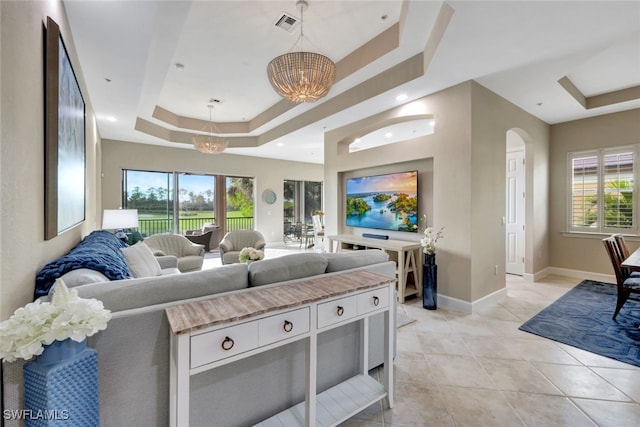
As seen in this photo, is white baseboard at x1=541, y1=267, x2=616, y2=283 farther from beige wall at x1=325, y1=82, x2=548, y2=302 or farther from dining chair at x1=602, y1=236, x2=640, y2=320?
beige wall at x1=325, y1=82, x2=548, y2=302

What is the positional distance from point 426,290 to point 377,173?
7.11 ft

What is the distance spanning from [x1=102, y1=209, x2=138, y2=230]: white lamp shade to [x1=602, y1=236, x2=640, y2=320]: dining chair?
239 inches

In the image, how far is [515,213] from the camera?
203 inches

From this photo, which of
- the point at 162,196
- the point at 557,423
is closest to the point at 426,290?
the point at 557,423

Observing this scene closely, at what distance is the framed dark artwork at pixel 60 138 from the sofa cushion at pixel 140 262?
0.49 meters

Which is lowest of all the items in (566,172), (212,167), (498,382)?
(498,382)

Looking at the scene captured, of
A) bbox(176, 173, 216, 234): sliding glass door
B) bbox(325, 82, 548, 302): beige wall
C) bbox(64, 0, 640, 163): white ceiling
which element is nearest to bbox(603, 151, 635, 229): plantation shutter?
bbox(64, 0, 640, 163): white ceiling

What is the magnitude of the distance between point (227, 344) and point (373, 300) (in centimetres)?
94

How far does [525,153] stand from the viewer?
4898 millimetres

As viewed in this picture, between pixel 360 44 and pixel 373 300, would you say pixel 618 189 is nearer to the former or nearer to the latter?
pixel 360 44

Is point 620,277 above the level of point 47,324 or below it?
below

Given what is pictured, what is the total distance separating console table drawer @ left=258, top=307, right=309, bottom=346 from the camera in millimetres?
1345

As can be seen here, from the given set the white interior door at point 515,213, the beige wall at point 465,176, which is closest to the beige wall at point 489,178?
the beige wall at point 465,176

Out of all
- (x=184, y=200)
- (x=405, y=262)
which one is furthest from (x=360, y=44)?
(x=184, y=200)
